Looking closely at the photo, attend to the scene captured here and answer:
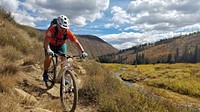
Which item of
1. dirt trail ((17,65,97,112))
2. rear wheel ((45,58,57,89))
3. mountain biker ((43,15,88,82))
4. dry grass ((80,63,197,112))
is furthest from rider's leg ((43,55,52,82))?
dry grass ((80,63,197,112))

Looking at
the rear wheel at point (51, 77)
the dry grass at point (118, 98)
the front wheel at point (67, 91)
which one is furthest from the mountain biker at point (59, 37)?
the dry grass at point (118, 98)

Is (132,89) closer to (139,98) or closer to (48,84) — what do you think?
(139,98)

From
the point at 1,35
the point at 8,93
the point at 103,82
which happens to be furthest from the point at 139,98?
the point at 1,35

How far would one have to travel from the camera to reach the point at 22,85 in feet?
25.6

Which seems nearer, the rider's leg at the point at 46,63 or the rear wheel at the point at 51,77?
the rider's leg at the point at 46,63

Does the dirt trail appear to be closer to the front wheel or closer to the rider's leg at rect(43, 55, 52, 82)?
the front wheel

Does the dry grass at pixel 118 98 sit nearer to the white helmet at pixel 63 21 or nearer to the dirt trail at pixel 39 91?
the dirt trail at pixel 39 91

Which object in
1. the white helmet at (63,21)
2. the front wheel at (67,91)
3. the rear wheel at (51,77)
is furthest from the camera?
the rear wheel at (51,77)

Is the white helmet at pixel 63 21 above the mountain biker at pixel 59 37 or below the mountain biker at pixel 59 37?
above

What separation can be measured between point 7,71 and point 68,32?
245 cm

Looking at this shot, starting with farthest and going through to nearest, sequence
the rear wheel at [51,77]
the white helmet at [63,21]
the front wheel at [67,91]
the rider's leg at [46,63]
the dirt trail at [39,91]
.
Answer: the rear wheel at [51,77] → the rider's leg at [46,63] → the dirt trail at [39,91] → the white helmet at [63,21] → the front wheel at [67,91]

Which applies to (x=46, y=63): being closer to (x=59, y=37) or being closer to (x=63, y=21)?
(x=59, y=37)

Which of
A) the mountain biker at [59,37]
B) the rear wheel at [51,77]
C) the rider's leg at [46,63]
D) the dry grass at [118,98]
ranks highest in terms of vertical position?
the mountain biker at [59,37]

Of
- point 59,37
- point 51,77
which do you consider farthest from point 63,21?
point 51,77
